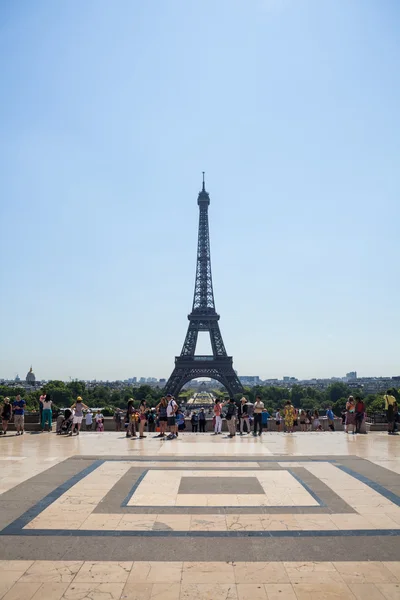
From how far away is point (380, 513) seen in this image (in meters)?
8.26

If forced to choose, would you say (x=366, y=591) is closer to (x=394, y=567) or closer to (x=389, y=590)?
(x=389, y=590)

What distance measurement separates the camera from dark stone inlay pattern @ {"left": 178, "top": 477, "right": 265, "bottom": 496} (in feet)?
31.8

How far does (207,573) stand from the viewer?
595 cm

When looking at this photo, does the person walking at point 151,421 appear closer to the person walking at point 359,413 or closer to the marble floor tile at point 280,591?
the person walking at point 359,413

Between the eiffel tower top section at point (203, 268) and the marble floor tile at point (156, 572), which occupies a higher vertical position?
the eiffel tower top section at point (203, 268)

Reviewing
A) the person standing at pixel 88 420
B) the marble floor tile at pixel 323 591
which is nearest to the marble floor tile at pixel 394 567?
the marble floor tile at pixel 323 591

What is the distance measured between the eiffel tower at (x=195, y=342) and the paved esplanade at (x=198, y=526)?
2828 inches

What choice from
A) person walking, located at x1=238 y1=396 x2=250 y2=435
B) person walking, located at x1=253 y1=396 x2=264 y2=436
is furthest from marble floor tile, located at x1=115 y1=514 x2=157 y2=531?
person walking, located at x1=238 y1=396 x2=250 y2=435

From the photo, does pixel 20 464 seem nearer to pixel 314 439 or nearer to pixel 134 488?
pixel 134 488

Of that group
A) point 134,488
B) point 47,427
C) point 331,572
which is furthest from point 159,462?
point 47,427

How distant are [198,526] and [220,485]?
2.64 metres

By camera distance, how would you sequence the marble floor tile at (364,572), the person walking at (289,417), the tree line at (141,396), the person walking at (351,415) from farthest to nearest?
the tree line at (141,396) < the person walking at (289,417) < the person walking at (351,415) < the marble floor tile at (364,572)

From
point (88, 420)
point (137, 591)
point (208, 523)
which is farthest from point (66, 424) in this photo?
point (137, 591)

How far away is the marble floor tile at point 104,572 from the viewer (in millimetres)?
5766
